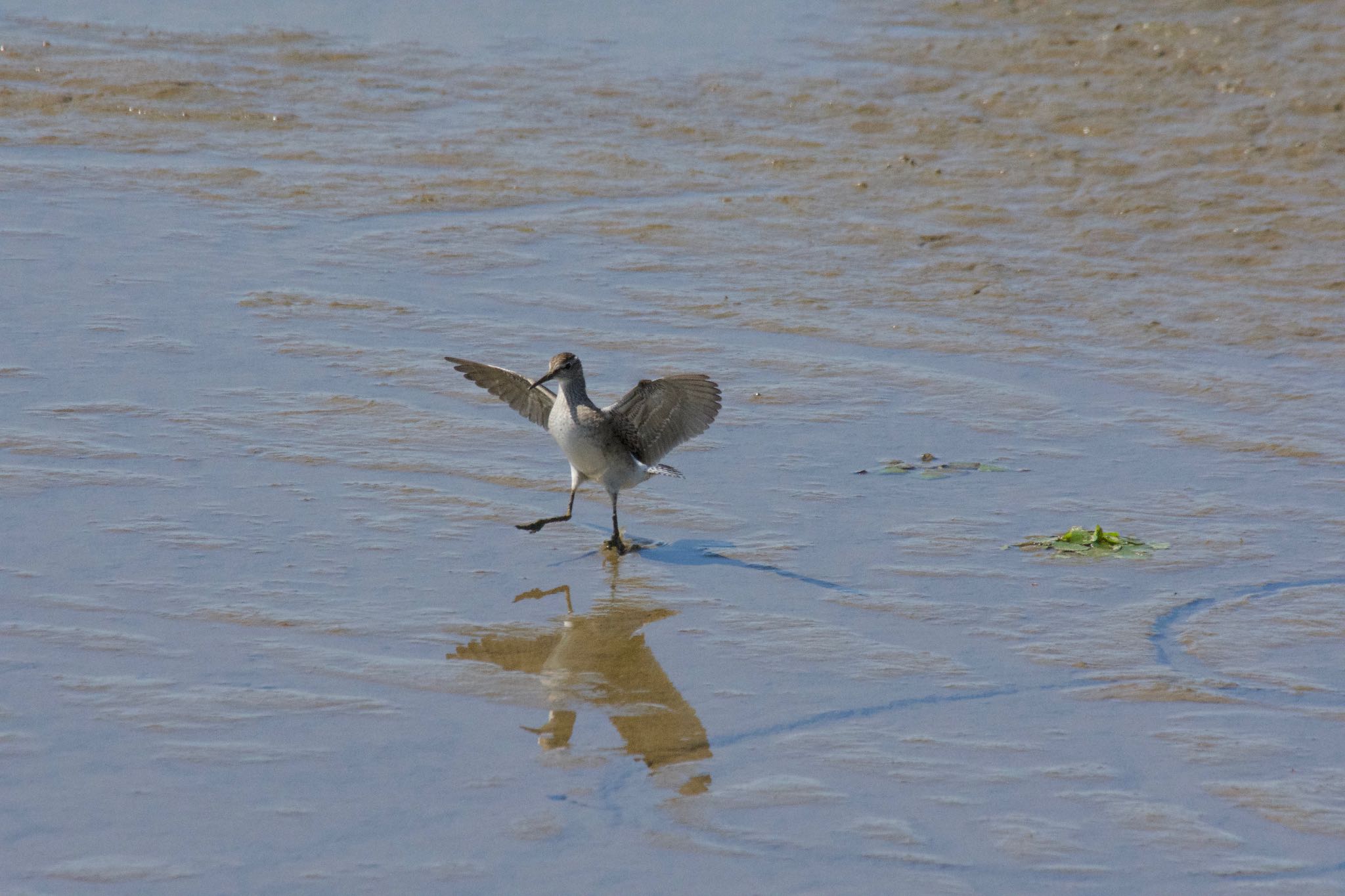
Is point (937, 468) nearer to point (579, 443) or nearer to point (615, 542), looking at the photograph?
point (615, 542)

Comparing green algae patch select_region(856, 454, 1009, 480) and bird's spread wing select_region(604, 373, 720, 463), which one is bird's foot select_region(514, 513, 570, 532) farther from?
green algae patch select_region(856, 454, 1009, 480)

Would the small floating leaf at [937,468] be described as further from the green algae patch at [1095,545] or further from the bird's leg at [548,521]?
the bird's leg at [548,521]

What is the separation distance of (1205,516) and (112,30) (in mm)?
13133

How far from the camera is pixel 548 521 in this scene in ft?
23.5

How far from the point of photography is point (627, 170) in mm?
12914

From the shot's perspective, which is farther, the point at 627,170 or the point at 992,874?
the point at 627,170

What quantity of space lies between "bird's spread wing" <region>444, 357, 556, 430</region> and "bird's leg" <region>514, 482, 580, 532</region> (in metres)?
0.36

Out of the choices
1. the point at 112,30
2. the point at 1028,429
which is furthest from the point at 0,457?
Result: the point at 112,30

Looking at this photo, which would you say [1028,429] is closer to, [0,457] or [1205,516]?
[1205,516]

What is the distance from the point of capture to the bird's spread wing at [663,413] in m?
6.90

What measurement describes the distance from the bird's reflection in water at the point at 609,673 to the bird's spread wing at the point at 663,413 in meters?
0.70


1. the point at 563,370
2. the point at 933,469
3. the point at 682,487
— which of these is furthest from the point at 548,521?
the point at 933,469

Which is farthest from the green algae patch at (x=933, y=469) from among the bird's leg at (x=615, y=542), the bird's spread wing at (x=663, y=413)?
the bird's leg at (x=615, y=542)

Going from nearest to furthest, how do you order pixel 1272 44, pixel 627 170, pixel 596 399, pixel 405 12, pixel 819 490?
pixel 819 490 < pixel 596 399 < pixel 627 170 < pixel 1272 44 < pixel 405 12
